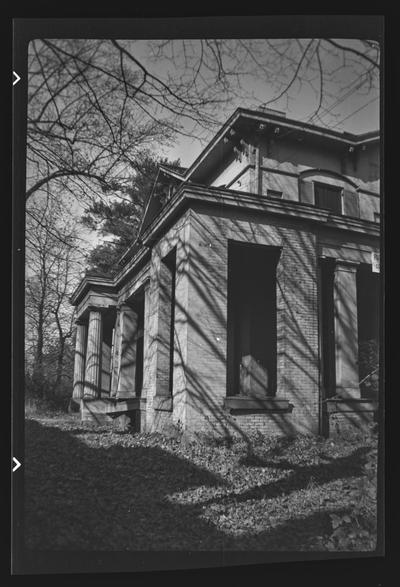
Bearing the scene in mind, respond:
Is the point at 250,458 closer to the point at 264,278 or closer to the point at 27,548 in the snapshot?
the point at 264,278

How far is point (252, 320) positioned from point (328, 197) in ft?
5.50

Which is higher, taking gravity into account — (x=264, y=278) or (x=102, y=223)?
(x=102, y=223)

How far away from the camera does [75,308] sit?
18.6 ft

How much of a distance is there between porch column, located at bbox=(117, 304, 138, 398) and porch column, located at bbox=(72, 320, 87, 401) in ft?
1.37

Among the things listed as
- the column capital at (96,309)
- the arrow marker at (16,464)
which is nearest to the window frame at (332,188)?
the column capital at (96,309)

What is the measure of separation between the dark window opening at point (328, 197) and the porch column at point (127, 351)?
2451mm

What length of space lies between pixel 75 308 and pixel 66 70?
242 cm

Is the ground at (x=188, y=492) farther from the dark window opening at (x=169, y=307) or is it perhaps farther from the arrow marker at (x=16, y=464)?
the dark window opening at (x=169, y=307)

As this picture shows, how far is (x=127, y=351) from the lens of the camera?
5934mm

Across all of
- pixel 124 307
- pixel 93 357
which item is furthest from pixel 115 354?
pixel 124 307

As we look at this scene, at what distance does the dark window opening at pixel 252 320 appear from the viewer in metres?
5.50

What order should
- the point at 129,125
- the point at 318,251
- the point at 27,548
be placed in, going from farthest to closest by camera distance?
the point at 318,251 → the point at 129,125 → the point at 27,548

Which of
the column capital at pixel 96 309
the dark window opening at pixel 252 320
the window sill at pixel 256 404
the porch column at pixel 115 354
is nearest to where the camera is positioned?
the window sill at pixel 256 404

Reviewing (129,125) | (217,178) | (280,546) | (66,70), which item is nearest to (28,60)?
(66,70)
